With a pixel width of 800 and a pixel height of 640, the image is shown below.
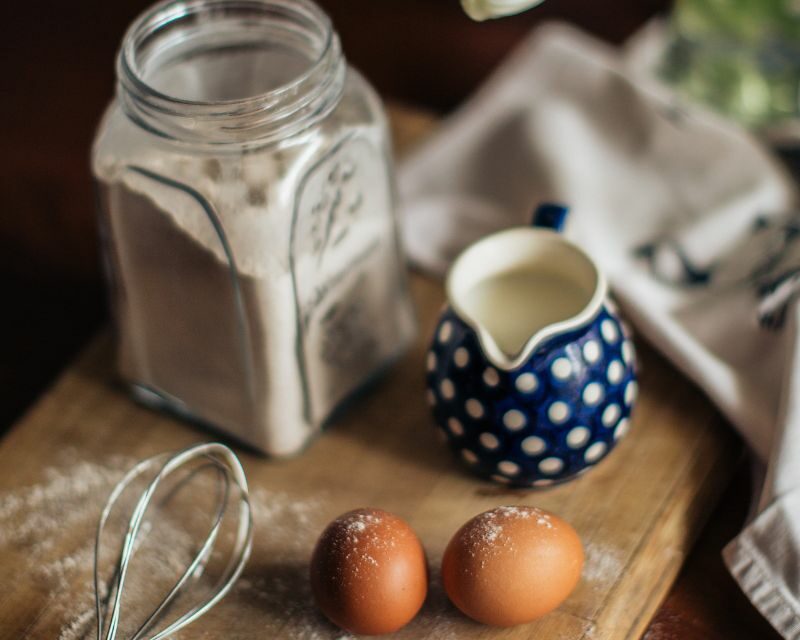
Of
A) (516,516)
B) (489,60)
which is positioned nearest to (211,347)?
(516,516)

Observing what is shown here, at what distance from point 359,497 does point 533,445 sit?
0.13 m

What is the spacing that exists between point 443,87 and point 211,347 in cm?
49

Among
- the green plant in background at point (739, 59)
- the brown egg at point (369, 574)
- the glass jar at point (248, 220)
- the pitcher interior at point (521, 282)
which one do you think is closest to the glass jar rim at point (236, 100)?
the glass jar at point (248, 220)

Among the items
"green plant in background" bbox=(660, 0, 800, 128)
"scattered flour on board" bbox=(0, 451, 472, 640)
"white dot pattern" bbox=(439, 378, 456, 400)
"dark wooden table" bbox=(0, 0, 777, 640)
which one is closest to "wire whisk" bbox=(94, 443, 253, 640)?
"scattered flour on board" bbox=(0, 451, 472, 640)

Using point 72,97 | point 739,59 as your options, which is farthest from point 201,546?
point 739,59

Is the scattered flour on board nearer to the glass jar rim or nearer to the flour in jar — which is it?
the flour in jar

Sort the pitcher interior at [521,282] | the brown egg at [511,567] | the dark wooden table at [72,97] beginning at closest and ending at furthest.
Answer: the brown egg at [511,567] < the pitcher interior at [521,282] < the dark wooden table at [72,97]

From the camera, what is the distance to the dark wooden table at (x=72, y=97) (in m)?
0.91

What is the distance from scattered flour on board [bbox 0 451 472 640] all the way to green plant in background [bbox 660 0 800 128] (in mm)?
603

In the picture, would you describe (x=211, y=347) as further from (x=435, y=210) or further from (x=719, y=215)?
(x=719, y=215)

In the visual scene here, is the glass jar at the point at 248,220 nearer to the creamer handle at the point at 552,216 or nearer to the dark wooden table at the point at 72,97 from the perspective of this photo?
the creamer handle at the point at 552,216

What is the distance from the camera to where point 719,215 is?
779mm

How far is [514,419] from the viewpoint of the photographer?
59 cm

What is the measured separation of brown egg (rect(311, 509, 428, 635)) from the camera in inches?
21.0
